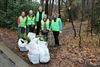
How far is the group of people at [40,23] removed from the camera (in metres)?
13.4

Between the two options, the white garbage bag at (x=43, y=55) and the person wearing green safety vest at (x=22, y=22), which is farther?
the person wearing green safety vest at (x=22, y=22)

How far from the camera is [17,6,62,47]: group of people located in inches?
529

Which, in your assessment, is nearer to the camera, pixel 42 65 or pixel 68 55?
pixel 42 65

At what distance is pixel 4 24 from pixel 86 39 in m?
7.75

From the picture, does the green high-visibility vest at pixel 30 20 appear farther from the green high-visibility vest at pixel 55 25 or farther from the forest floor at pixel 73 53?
the green high-visibility vest at pixel 55 25

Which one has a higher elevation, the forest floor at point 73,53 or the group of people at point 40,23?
the group of people at point 40,23

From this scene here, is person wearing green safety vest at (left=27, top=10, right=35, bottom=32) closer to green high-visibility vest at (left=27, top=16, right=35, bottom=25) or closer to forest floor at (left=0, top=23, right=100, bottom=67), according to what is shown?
green high-visibility vest at (left=27, top=16, right=35, bottom=25)

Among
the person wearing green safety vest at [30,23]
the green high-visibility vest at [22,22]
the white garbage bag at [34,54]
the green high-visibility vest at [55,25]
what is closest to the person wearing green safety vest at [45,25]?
the green high-visibility vest at [55,25]

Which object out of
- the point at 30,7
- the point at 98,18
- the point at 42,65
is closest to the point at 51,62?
the point at 42,65

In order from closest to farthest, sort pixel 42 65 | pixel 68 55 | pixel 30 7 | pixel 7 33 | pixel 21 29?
pixel 42 65 → pixel 68 55 → pixel 21 29 → pixel 7 33 → pixel 30 7

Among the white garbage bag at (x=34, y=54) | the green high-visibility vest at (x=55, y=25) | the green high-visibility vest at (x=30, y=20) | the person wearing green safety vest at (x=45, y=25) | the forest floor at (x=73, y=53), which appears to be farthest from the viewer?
the green high-visibility vest at (x=30, y=20)

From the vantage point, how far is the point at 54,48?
13461mm

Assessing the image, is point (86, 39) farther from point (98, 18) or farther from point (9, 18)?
point (9, 18)

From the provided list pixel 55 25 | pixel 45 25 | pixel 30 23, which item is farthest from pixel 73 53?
pixel 30 23
